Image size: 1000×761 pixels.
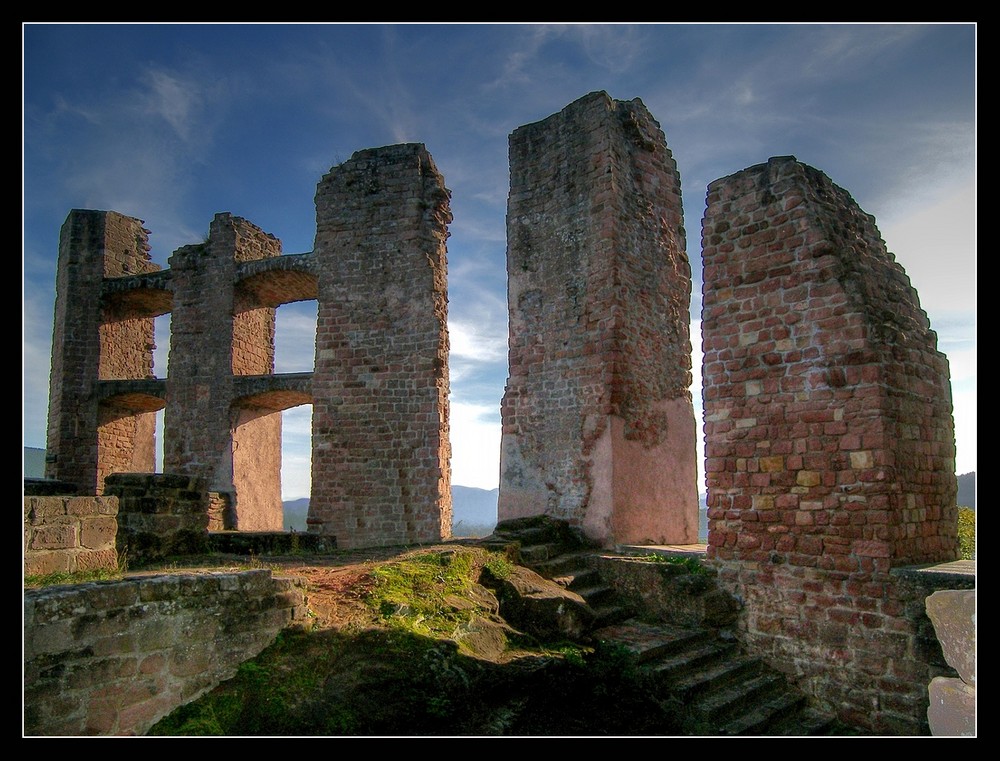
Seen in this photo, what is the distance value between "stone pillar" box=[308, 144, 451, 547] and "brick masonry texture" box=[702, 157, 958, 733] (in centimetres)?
683

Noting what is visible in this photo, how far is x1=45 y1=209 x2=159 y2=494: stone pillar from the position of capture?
17234 mm

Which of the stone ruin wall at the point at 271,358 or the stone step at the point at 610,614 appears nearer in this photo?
the stone step at the point at 610,614

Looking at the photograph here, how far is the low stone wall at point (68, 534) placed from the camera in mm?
5754

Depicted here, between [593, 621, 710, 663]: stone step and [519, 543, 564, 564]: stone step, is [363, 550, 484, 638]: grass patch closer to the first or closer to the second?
[519, 543, 564, 564]: stone step

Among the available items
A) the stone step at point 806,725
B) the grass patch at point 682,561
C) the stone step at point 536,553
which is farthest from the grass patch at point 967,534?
the stone step at point 536,553

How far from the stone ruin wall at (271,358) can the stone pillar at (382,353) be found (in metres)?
0.03

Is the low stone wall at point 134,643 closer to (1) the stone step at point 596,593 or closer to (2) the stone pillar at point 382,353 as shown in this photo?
(1) the stone step at point 596,593

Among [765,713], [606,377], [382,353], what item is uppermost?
[382,353]

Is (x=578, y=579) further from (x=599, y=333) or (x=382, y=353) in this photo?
(x=382, y=353)

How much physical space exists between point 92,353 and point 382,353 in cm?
863

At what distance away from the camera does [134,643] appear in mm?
4617

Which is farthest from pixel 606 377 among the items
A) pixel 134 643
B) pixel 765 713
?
pixel 134 643

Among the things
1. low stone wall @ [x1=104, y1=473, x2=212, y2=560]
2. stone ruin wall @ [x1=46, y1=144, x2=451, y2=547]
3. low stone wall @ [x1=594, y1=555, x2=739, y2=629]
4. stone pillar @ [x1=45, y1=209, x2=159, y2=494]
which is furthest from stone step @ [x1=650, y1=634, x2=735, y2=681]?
stone pillar @ [x1=45, y1=209, x2=159, y2=494]

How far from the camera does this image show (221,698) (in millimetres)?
4867
